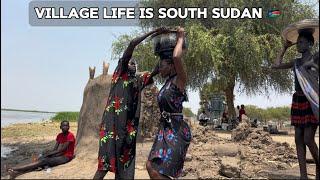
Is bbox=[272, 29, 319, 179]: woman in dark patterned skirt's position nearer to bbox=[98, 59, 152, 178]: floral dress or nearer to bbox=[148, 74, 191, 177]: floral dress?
bbox=[148, 74, 191, 177]: floral dress

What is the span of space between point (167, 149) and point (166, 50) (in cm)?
88

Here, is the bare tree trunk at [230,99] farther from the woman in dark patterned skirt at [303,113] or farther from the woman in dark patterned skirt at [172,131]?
the woman in dark patterned skirt at [172,131]

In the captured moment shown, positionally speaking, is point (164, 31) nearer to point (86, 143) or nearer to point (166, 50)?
point (166, 50)

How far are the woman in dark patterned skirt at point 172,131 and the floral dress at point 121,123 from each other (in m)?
0.98

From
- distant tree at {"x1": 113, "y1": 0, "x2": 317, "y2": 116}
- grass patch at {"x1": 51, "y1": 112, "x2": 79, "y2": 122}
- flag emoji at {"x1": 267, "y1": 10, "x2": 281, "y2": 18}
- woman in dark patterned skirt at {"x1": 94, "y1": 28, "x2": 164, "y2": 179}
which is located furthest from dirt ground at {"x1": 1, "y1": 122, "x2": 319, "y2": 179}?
grass patch at {"x1": 51, "y1": 112, "x2": 79, "y2": 122}

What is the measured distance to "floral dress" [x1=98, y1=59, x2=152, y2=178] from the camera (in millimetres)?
4906

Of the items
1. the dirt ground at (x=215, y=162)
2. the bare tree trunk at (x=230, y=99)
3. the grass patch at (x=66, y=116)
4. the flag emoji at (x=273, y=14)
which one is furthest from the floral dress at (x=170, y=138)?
the grass patch at (x=66, y=116)

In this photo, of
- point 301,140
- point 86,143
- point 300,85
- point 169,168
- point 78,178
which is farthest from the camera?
point 86,143

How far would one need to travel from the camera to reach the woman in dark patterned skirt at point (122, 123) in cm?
491

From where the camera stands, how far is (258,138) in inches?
430

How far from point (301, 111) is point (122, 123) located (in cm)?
184

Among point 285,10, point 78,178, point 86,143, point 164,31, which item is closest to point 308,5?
point 285,10

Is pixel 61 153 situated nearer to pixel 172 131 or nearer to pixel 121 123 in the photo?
pixel 121 123

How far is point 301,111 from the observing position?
470 centimetres
